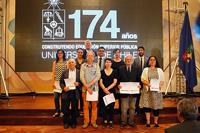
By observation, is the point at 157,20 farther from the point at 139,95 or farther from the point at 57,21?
the point at 139,95

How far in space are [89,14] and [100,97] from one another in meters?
3.95

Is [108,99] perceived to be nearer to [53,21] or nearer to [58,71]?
[58,71]

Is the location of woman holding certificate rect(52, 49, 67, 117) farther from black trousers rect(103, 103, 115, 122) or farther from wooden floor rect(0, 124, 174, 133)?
black trousers rect(103, 103, 115, 122)

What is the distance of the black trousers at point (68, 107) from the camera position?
6066 mm

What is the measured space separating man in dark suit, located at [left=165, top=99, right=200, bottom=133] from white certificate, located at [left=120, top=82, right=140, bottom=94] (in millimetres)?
4027

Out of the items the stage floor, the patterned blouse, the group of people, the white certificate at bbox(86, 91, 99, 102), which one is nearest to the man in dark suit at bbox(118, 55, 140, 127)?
the group of people

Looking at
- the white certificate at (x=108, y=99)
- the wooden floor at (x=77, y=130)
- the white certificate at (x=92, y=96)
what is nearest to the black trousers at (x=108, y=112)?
the white certificate at (x=108, y=99)

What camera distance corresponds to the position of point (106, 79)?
20.0 feet

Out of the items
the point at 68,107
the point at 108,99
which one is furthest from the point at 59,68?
the point at 108,99

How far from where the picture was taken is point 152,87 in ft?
19.8

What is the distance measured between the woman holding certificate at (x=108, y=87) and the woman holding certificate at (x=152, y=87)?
570 millimetres

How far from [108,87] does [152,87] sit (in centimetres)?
84

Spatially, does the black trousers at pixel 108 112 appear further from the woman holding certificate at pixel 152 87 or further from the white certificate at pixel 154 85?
the white certificate at pixel 154 85

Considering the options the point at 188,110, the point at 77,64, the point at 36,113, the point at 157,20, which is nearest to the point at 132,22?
the point at 157,20
